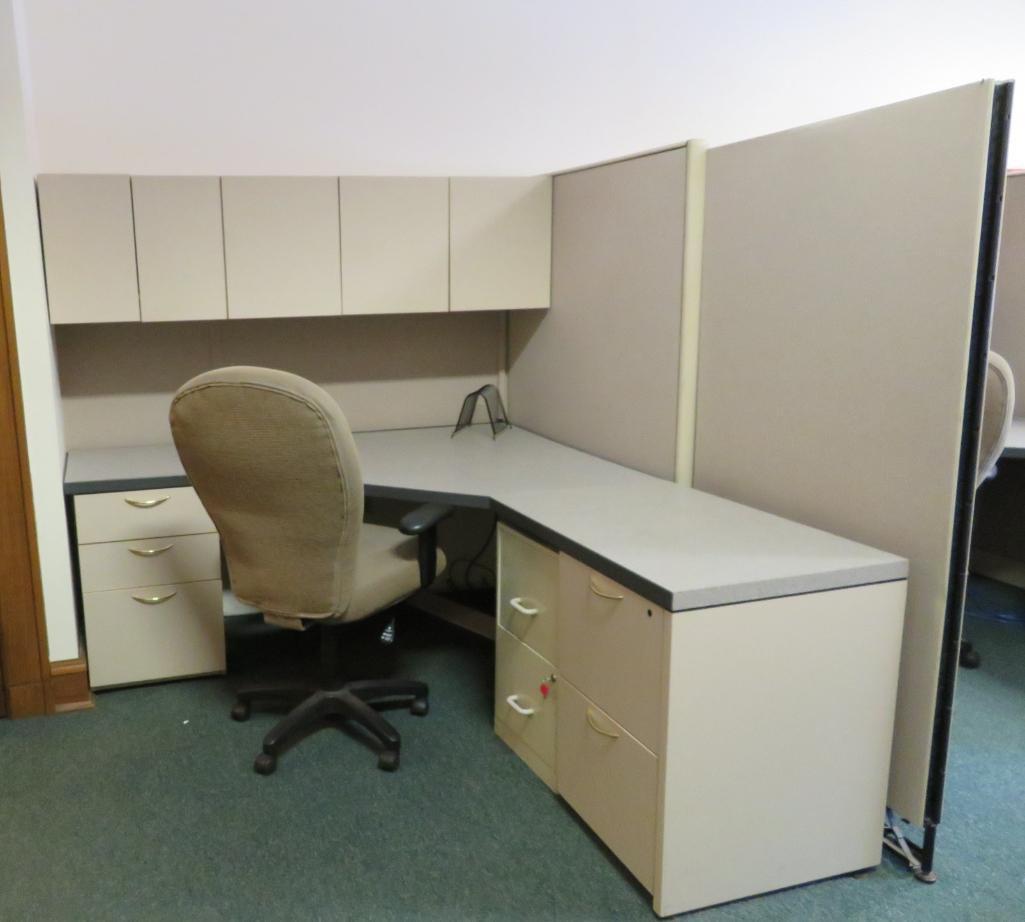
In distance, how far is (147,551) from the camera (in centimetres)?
264

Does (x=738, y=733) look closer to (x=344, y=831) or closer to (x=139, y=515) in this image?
(x=344, y=831)

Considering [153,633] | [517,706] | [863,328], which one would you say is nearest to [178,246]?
[153,633]

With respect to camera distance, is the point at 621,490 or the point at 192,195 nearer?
the point at 621,490

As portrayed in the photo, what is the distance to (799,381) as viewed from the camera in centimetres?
205

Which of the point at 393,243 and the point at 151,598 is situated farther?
the point at 393,243

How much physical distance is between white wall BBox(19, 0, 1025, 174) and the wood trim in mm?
813

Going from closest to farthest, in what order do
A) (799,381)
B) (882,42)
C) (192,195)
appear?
(799,381), (192,195), (882,42)

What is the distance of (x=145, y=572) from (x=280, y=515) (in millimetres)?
797

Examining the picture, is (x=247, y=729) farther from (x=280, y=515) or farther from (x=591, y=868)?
(x=591, y=868)

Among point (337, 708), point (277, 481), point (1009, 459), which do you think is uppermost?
point (277, 481)

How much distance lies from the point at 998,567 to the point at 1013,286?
3.68ft

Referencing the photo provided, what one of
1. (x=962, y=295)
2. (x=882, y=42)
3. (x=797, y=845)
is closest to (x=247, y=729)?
(x=797, y=845)

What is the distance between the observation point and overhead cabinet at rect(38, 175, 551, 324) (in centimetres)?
261

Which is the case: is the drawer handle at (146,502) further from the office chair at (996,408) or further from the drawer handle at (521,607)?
the office chair at (996,408)
